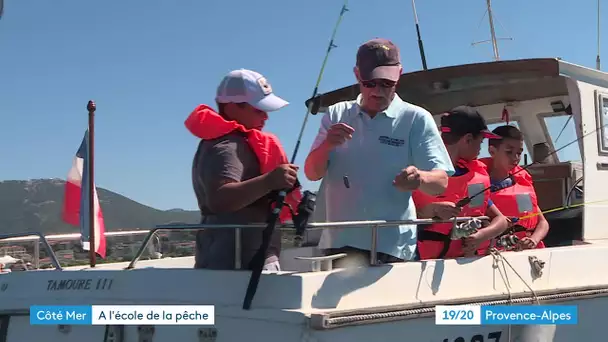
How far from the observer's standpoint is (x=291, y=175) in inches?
129

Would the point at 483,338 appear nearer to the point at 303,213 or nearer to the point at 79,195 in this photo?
the point at 303,213

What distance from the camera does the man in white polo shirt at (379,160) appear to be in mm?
3826

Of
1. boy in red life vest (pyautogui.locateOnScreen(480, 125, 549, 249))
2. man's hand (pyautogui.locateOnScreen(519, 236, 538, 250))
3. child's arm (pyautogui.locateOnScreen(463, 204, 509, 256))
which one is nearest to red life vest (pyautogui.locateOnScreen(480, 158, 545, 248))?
boy in red life vest (pyautogui.locateOnScreen(480, 125, 549, 249))

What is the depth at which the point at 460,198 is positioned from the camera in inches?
181

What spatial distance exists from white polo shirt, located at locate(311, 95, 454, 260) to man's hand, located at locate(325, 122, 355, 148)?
0.33 metres

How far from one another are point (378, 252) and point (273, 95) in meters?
1.01

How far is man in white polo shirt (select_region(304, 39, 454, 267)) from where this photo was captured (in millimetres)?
3826

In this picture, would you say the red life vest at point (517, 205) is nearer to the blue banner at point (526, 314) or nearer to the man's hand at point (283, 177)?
the blue banner at point (526, 314)

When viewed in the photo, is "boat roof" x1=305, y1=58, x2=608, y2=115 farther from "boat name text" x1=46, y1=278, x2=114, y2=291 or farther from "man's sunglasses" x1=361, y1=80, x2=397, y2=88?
"boat name text" x1=46, y1=278, x2=114, y2=291

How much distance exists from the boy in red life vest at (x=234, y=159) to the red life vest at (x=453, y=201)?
105 cm

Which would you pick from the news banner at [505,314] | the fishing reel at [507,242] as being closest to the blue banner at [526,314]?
the news banner at [505,314]

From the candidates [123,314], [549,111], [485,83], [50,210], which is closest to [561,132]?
[549,111]

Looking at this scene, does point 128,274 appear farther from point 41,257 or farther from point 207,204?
point 41,257

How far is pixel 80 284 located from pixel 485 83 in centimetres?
389
